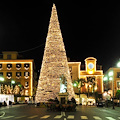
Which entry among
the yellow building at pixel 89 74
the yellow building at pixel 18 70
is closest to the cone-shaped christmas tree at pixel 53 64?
the yellow building at pixel 89 74

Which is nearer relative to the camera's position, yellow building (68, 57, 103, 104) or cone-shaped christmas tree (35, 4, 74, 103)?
cone-shaped christmas tree (35, 4, 74, 103)

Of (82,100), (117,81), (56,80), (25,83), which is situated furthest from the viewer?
(25,83)

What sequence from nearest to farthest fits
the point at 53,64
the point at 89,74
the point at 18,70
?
the point at 53,64
the point at 89,74
the point at 18,70

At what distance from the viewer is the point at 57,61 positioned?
188 feet

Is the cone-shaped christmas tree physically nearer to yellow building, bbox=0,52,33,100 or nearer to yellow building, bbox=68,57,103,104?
yellow building, bbox=68,57,103,104

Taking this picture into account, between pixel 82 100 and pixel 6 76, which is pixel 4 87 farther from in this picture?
pixel 82 100

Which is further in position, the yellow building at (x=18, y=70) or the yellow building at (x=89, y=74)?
the yellow building at (x=18, y=70)

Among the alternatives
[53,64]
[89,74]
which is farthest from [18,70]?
[53,64]

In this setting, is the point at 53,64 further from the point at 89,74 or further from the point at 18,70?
the point at 18,70

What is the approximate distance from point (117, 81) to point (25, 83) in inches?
1245

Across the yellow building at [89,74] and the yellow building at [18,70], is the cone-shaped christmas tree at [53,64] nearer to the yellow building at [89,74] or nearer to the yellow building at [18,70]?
the yellow building at [89,74]

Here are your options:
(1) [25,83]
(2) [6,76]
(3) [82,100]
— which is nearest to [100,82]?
(3) [82,100]

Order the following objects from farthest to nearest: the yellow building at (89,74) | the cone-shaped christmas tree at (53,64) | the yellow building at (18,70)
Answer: the yellow building at (18,70)
the yellow building at (89,74)
the cone-shaped christmas tree at (53,64)

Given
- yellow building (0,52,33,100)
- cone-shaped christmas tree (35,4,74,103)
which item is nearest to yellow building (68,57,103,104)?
yellow building (0,52,33,100)
